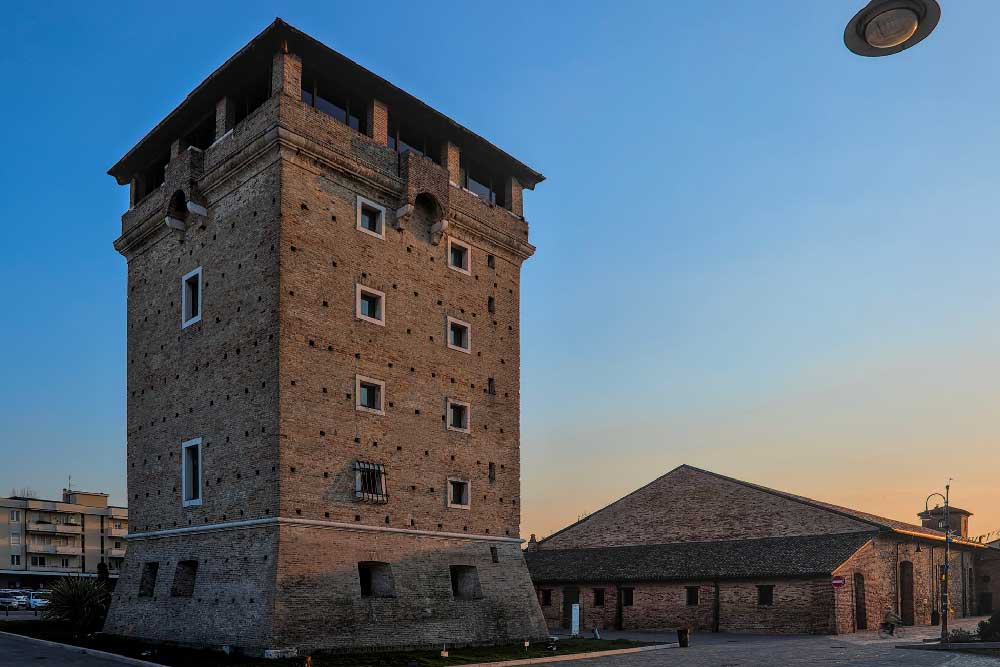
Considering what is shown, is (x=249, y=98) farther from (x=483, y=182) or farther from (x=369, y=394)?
(x=369, y=394)

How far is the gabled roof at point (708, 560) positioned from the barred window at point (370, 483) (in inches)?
828

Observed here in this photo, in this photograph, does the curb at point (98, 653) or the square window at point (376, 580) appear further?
the square window at point (376, 580)

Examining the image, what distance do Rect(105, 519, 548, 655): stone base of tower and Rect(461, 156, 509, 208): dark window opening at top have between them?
544 inches

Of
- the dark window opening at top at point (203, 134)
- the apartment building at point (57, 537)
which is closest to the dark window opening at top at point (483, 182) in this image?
the dark window opening at top at point (203, 134)

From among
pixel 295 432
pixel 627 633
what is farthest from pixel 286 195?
pixel 627 633

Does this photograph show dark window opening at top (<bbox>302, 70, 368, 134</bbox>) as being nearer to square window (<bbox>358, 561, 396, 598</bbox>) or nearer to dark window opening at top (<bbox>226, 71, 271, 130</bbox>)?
dark window opening at top (<bbox>226, 71, 271, 130</bbox>)

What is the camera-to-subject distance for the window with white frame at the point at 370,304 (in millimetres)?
29078

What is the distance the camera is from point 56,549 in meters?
87.3

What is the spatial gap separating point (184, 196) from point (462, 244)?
33.6 feet

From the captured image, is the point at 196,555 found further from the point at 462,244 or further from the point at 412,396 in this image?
the point at 462,244

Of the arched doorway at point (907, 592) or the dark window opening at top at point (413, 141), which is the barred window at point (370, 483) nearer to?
the dark window opening at top at point (413, 141)

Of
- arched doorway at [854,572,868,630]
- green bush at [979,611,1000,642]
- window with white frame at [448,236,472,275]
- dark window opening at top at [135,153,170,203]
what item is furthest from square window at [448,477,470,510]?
arched doorway at [854,572,868,630]

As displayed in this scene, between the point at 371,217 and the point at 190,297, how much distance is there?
7.02 meters

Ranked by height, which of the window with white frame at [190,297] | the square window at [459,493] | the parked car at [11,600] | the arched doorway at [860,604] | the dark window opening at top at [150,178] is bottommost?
the parked car at [11,600]
